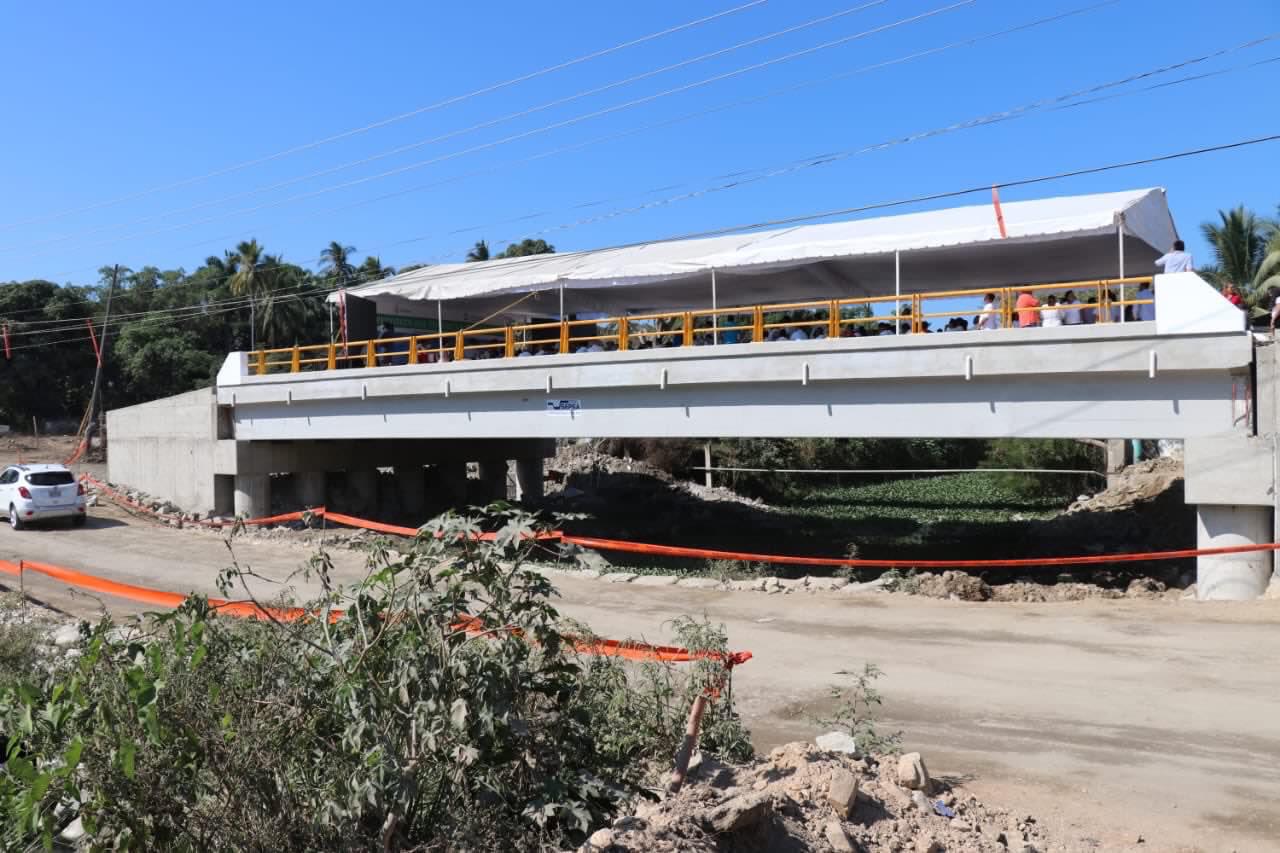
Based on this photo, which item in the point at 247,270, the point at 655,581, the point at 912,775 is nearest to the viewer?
the point at 912,775

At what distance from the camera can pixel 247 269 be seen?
58.0 m

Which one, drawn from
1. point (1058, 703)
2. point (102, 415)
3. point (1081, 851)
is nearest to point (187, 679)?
point (1081, 851)

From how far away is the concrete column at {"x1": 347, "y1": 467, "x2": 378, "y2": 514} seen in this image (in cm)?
2662

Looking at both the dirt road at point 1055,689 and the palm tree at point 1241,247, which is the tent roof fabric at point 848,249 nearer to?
the dirt road at point 1055,689

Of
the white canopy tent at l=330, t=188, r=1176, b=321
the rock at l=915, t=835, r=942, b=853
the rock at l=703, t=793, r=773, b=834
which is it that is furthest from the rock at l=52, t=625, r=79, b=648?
the white canopy tent at l=330, t=188, r=1176, b=321

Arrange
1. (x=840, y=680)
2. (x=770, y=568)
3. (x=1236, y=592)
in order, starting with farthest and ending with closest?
1. (x=770, y=568)
2. (x=1236, y=592)
3. (x=840, y=680)

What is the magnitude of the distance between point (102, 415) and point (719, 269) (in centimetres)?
3581

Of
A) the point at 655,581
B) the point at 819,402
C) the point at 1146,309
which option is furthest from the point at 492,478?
the point at 1146,309

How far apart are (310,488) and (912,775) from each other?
22.4 metres

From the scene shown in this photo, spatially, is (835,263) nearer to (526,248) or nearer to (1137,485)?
(1137,485)

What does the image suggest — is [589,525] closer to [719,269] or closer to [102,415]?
[719,269]

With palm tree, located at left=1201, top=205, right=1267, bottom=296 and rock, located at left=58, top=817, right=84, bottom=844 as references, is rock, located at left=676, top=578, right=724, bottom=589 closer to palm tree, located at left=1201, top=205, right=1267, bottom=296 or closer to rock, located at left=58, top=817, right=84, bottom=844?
rock, located at left=58, top=817, right=84, bottom=844

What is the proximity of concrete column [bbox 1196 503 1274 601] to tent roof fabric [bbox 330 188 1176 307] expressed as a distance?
4.97 m

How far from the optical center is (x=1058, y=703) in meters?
8.09
